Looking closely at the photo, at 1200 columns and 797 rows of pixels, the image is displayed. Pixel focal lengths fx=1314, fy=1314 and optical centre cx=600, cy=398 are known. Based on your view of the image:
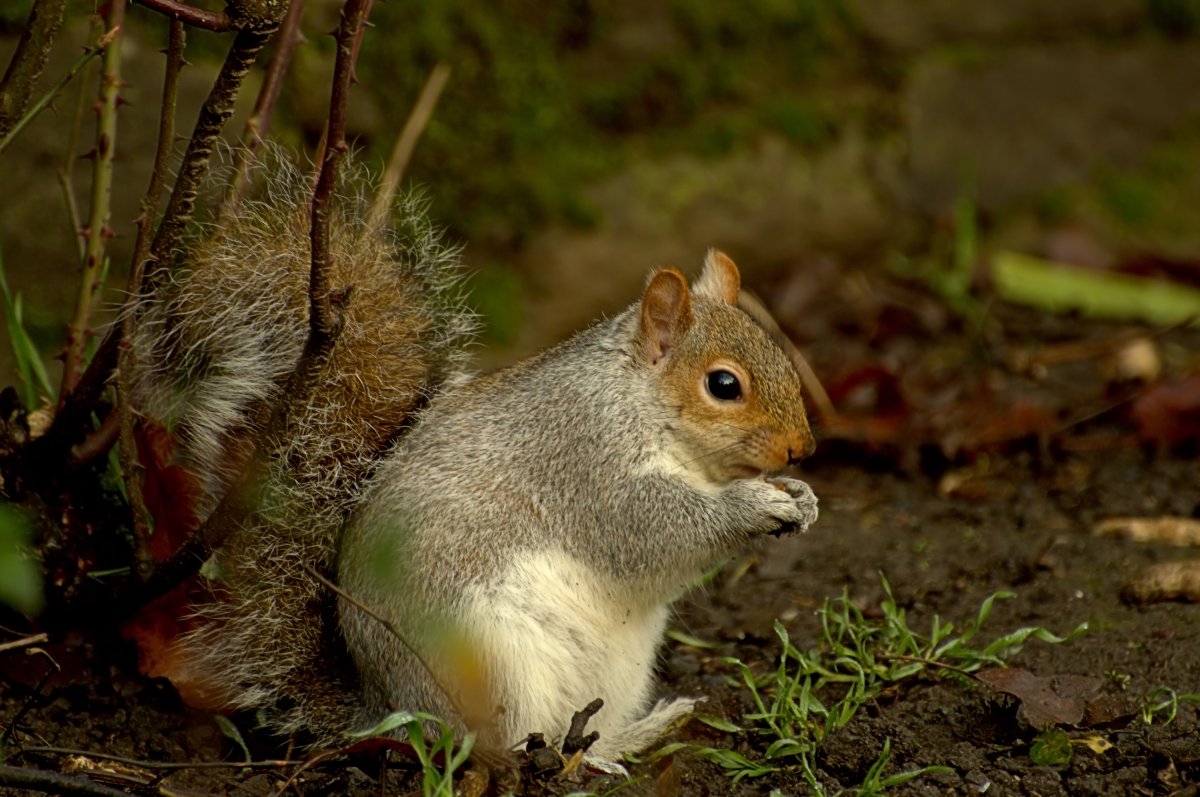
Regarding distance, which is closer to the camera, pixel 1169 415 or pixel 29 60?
pixel 29 60

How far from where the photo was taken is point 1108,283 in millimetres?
4379

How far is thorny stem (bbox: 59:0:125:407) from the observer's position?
2.21 metres

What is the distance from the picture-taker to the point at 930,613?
102 inches

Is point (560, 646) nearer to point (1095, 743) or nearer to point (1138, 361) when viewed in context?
point (1095, 743)

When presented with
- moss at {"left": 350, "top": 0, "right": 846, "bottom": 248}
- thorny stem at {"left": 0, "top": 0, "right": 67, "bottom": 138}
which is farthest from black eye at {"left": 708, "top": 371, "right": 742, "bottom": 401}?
moss at {"left": 350, "top": 0, "right": 846, "bottom": 248}

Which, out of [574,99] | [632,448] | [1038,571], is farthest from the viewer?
[574,99]

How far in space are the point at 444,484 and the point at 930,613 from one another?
3.45 feet

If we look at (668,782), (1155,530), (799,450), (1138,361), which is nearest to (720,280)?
(799,450)

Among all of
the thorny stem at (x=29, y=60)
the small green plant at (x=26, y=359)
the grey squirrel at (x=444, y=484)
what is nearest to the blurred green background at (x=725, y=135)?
the small green plant at (x=26, y=359)

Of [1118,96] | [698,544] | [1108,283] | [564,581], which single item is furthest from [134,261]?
[1118,96]

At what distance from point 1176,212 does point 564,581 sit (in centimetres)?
349

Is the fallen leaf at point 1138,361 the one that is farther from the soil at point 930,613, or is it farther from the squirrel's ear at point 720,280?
the squirrel's ear at point 720,280

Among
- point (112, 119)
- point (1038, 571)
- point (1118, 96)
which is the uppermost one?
point (1118, 96)

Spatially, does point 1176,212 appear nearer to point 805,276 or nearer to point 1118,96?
point 1118,96
